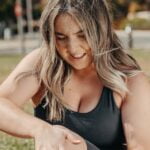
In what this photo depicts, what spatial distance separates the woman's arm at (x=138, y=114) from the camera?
279cm

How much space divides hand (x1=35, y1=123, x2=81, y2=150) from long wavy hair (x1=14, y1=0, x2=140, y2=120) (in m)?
0.29

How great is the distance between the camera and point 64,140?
2.51 metres

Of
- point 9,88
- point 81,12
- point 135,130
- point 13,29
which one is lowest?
point 13,29

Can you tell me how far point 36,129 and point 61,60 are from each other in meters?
0.42

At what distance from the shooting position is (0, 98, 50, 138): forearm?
2.59 meters

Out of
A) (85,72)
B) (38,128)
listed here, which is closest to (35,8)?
(85,72)

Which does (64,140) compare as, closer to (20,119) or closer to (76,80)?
(20,119)

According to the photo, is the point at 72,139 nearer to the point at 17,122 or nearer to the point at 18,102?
the point at 17,122

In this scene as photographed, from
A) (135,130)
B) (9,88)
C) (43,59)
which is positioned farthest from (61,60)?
(135,130)

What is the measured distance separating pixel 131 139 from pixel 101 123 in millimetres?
169

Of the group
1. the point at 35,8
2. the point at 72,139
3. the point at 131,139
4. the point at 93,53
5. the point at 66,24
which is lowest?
the point at 35,8

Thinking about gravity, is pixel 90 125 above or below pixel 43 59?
below

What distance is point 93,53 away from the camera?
2719mm

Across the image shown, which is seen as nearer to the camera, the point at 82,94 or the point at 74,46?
the point at 74,46
